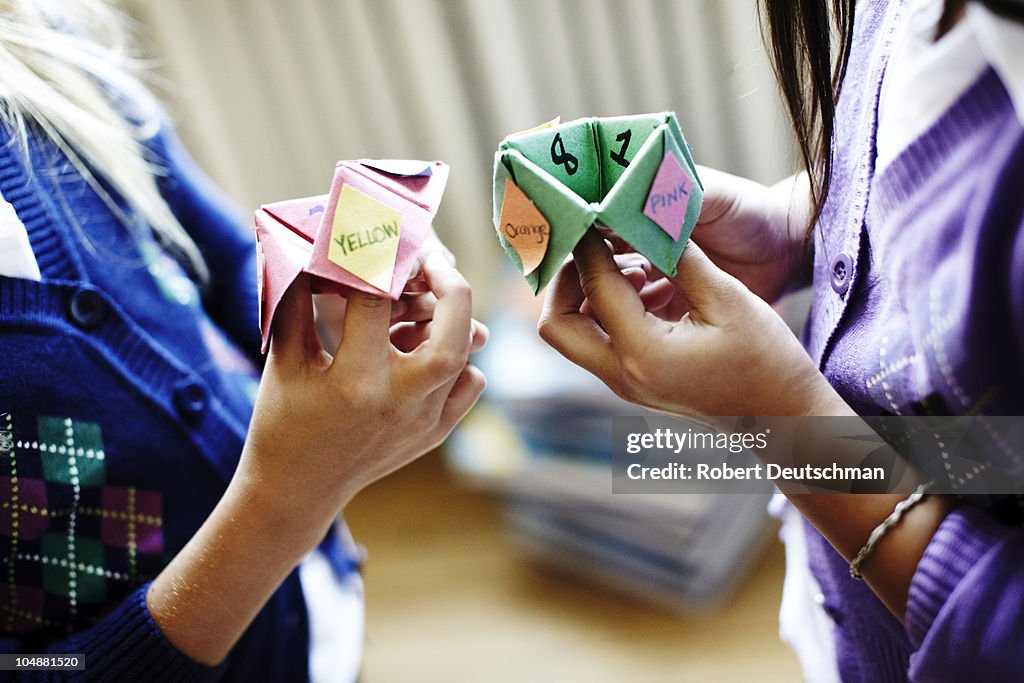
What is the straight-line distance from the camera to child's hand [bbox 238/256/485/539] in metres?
0.45

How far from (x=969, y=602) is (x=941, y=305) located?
16 centimetres

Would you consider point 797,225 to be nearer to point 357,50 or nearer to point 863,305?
point 863,305

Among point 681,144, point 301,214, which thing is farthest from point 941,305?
point 301,214

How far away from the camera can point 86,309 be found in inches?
21.6

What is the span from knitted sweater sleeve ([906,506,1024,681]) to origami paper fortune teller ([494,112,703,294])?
22 cm

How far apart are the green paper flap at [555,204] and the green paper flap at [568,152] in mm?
18

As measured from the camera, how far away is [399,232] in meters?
0.45

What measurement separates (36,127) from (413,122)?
71cm

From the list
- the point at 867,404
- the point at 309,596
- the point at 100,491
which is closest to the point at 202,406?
the point at 100,491

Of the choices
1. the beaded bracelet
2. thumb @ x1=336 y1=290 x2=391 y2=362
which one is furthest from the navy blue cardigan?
the beaded bracelet

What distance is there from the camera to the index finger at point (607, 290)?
0.45 meters

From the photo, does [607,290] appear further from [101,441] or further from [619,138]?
[101,441]

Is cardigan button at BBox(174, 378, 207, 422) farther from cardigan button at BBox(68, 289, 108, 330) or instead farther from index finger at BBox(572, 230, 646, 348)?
index finger at BBox(572, 230, 646, 348)

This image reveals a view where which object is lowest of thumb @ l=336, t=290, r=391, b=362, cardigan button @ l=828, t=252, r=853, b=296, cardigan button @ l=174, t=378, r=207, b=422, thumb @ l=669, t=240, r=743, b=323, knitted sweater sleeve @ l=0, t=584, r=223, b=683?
knitted sweater sleeve @ l=0, t=584, r=223, b=683
